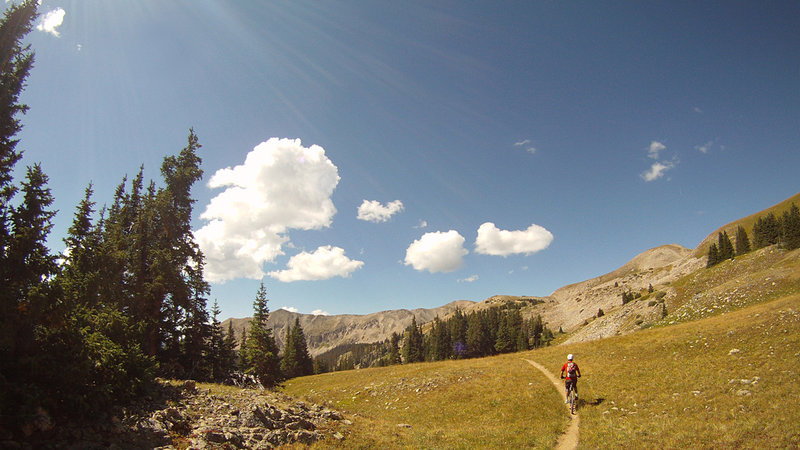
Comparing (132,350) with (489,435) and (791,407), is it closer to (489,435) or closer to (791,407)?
(489,435)

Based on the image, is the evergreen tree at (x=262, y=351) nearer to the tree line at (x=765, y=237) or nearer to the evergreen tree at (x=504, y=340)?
the evergreen tree at (x=504, y=340)

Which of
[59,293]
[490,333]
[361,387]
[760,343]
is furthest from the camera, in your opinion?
[490,333]

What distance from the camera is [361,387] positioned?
3728 cm

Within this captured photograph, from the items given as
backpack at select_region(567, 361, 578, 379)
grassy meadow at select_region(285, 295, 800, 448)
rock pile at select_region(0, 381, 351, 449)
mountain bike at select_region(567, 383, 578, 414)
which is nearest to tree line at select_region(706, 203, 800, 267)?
grassy meadow at select_region(285, 295, 800, 448)

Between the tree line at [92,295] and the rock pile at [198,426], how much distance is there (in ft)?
2.68

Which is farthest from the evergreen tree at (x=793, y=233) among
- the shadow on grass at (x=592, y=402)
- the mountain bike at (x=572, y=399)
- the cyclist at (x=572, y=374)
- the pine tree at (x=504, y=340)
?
the cyclist at (x=572, y=374)

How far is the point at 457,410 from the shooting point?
877 inches

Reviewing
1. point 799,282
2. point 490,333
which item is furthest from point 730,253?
point 490,333

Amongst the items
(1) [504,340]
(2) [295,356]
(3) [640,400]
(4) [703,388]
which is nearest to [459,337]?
(1) [504,340]

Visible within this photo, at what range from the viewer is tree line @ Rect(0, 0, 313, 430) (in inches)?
369

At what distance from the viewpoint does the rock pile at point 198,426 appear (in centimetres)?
910

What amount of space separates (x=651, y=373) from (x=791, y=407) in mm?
9984

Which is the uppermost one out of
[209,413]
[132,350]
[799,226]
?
[799,226]

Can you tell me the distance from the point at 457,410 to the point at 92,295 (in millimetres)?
24447
